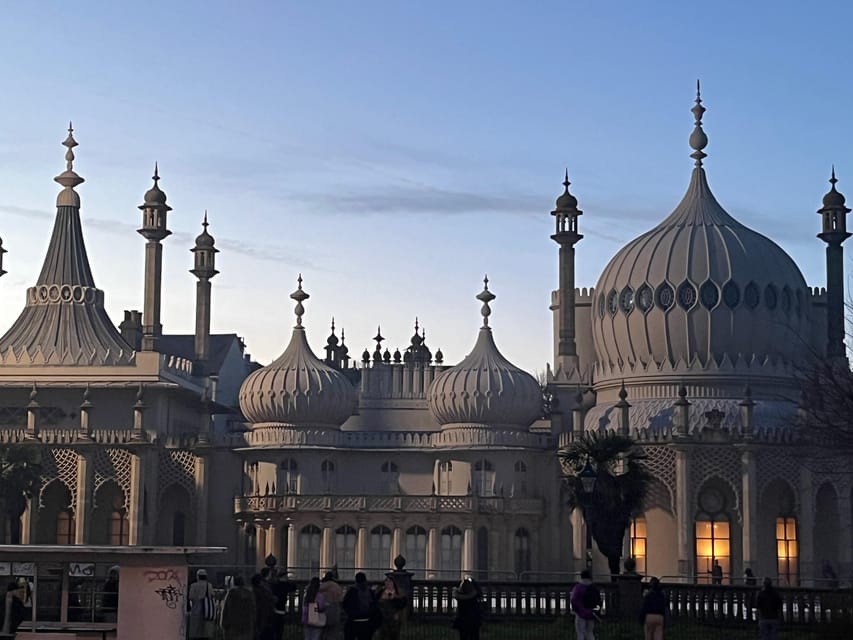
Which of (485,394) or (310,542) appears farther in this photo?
(485,394)

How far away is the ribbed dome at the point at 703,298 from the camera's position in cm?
6612

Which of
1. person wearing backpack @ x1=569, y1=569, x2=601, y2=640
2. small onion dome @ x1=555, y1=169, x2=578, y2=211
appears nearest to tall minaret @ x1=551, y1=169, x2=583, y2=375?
small onion dome @ x1=555, y1=169, x2=578, y2=211

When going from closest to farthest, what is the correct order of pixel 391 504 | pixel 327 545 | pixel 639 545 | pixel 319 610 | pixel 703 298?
pixel 319 610
pixel 639 545
pixel 327 545
pixel 391 504
pixel 703 298

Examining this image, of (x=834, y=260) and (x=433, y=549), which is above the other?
(x=834, y=260)

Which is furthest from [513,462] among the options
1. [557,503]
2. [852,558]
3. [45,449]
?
[45,449]

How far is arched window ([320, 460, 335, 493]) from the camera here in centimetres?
6731

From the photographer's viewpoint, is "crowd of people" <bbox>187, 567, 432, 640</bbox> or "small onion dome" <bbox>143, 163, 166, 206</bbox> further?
"small onion dome" <bbox>143, 163, 166, 206</bbox>

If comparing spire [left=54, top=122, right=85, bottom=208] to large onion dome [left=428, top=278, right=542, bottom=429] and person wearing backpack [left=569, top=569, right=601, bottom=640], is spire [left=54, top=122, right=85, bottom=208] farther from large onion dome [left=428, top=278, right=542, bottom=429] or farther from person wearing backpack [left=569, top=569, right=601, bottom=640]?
person wearing backpack [left=569, top=569, right=601, bottom=640]

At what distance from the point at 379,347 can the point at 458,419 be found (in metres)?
14.1

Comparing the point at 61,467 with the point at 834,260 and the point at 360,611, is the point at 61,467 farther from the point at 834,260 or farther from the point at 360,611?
the point at 360,611

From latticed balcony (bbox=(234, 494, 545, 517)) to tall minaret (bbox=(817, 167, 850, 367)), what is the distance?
13129 mm

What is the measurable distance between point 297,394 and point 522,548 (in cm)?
977

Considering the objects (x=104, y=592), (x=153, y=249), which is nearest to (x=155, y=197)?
(x=153, y=249)

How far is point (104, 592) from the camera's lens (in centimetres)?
3127
